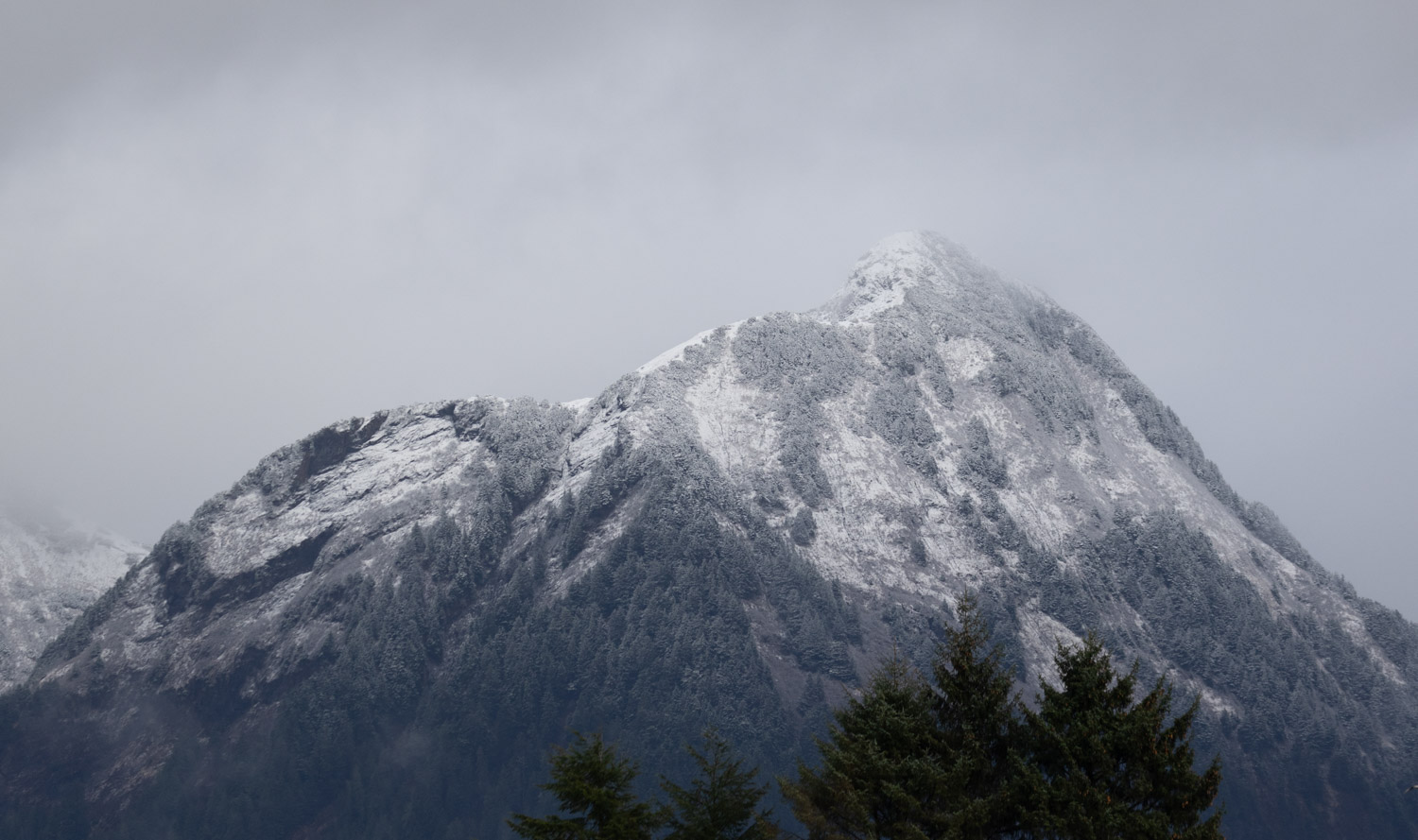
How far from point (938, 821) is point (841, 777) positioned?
182 inches

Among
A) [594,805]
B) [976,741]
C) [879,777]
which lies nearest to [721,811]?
[594,805]

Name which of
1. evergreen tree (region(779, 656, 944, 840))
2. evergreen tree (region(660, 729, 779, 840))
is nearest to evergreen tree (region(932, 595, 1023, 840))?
evergreen tree (region(779, 656, 944, 840))

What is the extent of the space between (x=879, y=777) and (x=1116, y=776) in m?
9.45

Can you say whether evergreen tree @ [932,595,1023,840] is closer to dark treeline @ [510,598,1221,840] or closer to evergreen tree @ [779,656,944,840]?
dark treeline @ [510,598,1221,840]

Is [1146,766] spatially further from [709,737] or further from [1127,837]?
[709,737]

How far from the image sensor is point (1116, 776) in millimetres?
47125

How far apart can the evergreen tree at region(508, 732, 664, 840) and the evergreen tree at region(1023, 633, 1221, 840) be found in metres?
16.8

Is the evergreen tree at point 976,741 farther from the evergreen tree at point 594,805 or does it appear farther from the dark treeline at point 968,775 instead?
the evergreen tree at point 594,805

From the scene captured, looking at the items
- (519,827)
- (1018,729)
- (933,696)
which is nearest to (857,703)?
(933,696)

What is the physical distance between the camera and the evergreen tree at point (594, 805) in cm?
5269

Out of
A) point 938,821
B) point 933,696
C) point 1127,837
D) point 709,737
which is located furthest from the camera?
point 709,737

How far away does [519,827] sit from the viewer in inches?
2122

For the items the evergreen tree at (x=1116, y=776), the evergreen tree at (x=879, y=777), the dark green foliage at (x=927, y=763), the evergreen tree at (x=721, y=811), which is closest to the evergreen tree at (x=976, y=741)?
the dark green foliage at (x=927, y=763)

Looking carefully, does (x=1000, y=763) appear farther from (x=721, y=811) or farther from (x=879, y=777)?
(x=721, y=811)
